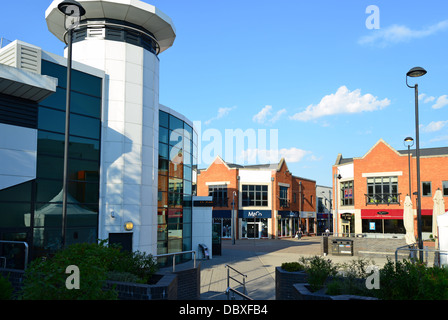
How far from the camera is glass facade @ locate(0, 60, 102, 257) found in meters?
15.1

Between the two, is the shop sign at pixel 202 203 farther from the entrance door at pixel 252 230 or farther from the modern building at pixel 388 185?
the entrance door at pixel 252 230

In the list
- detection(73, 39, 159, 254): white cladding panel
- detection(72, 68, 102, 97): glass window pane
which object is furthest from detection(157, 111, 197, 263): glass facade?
detection(72, 68, 102, 97): glass window pane

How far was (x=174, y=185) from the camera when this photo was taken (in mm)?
23734

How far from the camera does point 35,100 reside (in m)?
15.7

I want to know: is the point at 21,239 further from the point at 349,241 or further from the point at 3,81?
the point at 349,241

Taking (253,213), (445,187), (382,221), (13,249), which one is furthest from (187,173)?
(253,213)

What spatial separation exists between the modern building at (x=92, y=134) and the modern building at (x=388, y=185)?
26082 millimetres

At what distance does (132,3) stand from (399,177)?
31.9 metres

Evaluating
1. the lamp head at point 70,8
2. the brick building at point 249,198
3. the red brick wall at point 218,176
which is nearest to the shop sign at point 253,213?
the brick building at point 249,198

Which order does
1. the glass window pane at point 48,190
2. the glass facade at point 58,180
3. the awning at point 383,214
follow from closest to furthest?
1. the glass facade at point 58,180
2. the glass window pane at point 48,190
3. the awning at point 383,214

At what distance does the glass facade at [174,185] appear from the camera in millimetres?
22094

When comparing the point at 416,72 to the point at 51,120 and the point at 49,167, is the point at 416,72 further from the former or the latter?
the point at 49,167
